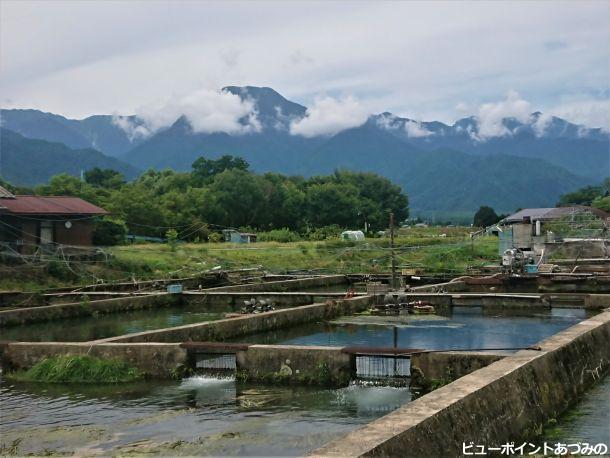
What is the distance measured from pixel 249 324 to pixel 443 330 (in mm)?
6078

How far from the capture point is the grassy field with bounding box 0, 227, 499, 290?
1409 inches

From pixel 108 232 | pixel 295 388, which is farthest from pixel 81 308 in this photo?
pixel 108 232

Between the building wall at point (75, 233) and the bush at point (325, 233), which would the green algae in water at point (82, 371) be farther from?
the bush at point (325, 233)

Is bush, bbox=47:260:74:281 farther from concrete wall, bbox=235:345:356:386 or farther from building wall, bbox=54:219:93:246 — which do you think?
concrete wall, bbox=235:345:356:386

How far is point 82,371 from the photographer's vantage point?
48.8 ft

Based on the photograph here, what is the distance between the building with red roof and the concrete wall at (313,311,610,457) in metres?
27.1

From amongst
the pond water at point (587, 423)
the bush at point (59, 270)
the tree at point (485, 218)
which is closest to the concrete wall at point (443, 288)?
the bush at point (59, 270)

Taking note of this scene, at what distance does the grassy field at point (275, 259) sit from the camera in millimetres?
35781

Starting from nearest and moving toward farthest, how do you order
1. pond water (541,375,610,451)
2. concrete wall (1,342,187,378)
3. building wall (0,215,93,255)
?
pond water (541,375,610,451), concrete wall (1,342,187,378), building wall (0,215,93,255)

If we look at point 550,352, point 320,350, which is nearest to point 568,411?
point 550,352

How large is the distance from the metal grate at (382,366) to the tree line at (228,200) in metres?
33.0

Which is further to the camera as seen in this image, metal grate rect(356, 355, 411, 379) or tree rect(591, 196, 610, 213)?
tree rect(591, 196, 610, 213)

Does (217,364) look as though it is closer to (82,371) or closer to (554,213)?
(82,371)

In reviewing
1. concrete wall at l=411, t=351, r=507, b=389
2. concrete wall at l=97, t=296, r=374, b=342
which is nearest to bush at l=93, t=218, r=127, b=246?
concrete wall at l=97, t=296, r=374, b=342
